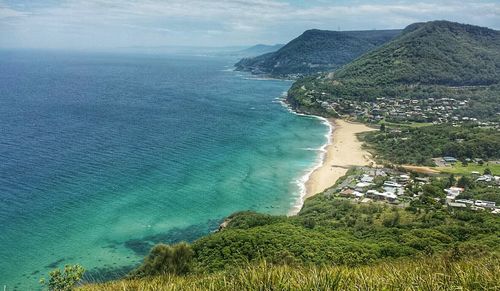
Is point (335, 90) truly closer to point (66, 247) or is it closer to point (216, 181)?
point (216, 181)

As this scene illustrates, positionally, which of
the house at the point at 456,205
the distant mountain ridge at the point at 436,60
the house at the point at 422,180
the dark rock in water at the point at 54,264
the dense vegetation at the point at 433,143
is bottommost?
the dark rock in water at the point at 54,264

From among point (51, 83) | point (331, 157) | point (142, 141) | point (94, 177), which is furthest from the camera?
point (51, 83)

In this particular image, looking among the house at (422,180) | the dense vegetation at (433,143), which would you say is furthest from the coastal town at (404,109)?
the house at (422,180)

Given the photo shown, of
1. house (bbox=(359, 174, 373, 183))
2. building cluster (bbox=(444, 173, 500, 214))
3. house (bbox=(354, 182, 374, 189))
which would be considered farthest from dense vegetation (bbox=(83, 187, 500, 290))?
house (bbox=(359, 174, 373, 183))

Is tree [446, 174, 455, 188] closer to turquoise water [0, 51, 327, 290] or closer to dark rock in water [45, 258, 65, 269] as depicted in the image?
turquoise water [0, 51, 327, 290]

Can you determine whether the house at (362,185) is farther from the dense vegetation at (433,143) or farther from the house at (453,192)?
the dense vegetation at (433,143)

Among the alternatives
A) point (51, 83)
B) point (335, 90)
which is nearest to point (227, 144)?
point (335, 90)
